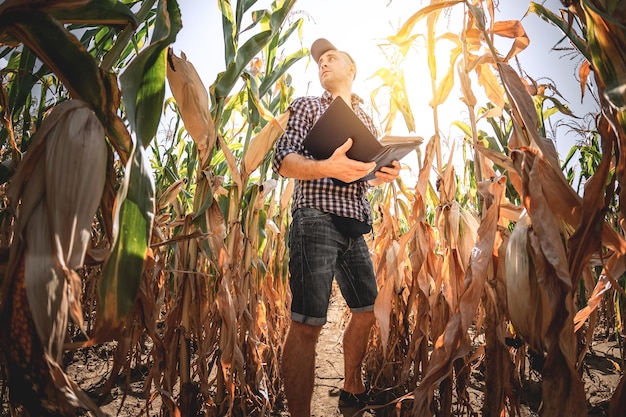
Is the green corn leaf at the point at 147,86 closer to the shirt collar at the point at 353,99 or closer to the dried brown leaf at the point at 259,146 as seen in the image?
the dried brown leaf at the point at 259,146

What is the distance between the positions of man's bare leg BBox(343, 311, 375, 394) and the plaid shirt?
1.06ft

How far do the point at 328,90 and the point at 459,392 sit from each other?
99 centimetres

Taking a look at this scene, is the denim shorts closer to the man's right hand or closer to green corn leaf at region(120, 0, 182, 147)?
the man's right hand

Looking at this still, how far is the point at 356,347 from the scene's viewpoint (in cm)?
112

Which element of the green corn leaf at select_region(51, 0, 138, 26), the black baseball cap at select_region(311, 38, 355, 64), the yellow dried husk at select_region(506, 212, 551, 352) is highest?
the black baseball cap at select_region(311, 38, 355, 64)

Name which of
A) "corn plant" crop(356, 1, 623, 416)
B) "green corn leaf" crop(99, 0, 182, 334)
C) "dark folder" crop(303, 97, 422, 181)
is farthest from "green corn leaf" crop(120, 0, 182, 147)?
"dark folder" crop(303, 97, 422, 181)

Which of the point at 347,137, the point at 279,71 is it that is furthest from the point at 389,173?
the point at 279,71

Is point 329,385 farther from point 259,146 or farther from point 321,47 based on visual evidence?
point 321,47

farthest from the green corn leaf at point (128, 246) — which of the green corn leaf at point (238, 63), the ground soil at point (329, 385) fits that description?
the ground soil at point (329, 385)

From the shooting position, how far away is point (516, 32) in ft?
2.05

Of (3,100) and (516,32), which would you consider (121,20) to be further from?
(516,32)

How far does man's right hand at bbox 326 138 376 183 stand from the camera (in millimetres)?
869

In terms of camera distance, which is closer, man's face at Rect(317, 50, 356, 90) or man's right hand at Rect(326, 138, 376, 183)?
man's right hand at Rect(326, 138, 376, 183)

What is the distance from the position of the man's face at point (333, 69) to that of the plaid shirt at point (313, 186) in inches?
4.5
